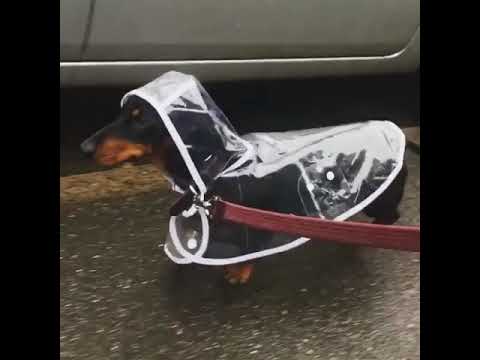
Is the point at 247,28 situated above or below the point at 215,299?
above

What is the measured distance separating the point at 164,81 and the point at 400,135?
Answer: 1.22 ft

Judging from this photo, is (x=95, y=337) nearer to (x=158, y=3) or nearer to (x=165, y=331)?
(x=165, y=331)

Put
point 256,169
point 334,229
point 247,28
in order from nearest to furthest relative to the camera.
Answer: point 334,229 → point 256,169 → point 247,28

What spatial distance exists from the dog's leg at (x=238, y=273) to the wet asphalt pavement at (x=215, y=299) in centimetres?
1

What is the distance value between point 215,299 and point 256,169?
0.66 feet

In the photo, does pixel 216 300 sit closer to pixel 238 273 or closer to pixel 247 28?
pixel 238 273

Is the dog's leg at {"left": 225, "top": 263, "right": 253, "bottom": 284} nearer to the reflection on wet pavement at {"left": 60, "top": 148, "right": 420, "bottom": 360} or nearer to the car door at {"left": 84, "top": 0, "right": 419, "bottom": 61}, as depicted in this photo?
the reflection on wet pavement at {"left": 60, "top": 148, "right": 420, "bottom": 360}

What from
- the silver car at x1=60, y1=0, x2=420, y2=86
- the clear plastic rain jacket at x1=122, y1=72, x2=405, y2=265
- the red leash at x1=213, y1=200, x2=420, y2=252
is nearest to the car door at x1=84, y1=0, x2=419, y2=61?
the silver car at x1=60, y1=0, x2=420, y2=86

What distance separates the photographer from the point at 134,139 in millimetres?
800

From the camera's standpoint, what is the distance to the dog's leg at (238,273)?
92cm

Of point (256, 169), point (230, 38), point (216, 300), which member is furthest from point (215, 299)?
point (230, 38)

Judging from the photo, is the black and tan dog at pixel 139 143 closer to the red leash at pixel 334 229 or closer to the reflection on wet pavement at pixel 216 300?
the red leash at pixel 334 229

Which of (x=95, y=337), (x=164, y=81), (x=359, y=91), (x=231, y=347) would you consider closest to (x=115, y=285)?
(x=95, y=337)

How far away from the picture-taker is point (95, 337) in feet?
2.72
